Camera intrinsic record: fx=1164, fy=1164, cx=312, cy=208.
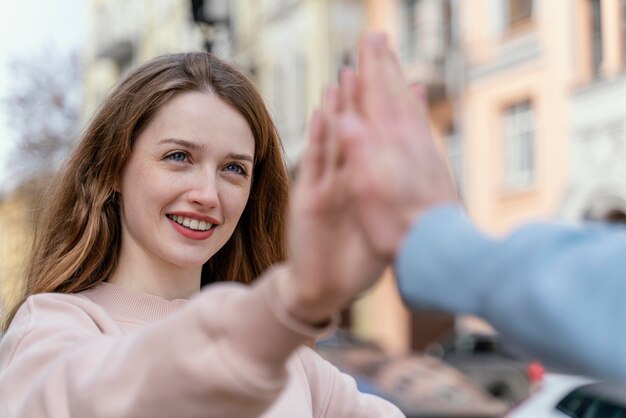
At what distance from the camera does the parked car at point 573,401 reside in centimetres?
369

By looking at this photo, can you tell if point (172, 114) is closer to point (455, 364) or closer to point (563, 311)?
point (563, 311)

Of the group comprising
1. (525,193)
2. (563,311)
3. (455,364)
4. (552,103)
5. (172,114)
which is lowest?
(455,364)

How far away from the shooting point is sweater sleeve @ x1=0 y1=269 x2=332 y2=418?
1292 millimetres

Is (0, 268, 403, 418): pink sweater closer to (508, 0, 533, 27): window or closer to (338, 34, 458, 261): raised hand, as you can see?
(338, 34, 458, 261): raised hand

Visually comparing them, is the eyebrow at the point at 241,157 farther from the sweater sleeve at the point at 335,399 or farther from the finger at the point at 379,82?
the finger at the point at 379,82

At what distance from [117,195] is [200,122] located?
30cm

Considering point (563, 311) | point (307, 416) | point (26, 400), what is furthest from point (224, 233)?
point (563, 311)

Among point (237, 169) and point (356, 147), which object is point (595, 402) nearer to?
point (237, 169)

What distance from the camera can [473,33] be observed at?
2098 cm

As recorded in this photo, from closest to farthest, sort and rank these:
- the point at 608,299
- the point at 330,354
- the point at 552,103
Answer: the point at 608,299 < the point at 330,354 < the point at 552,103

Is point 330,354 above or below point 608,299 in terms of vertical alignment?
below

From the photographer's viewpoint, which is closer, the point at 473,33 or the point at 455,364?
the point at 455,364

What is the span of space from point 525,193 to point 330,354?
1152 cm

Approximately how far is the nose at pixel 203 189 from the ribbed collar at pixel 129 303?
20 cm
